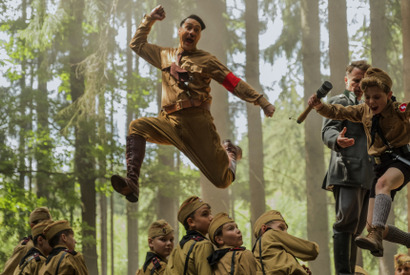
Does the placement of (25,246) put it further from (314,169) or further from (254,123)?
(314,169)

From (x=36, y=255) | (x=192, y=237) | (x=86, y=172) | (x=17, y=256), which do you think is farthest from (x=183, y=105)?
(x=86, y=172)

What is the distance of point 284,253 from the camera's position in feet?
19.4

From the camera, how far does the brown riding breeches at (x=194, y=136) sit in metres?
6.55

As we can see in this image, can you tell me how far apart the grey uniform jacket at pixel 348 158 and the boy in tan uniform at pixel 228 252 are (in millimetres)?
1335

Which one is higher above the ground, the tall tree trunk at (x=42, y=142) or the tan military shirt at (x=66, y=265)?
the tall tree trunk at (x=42, y=142)

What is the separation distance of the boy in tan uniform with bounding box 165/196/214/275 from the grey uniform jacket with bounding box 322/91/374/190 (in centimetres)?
140

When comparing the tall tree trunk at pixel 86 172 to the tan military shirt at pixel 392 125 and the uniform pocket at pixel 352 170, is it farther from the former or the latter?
the tan military shirt at pixel 392 125

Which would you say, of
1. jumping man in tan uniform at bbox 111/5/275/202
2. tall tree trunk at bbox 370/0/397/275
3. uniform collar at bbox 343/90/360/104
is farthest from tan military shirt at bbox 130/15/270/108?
tall tree trunk at bbox 370/0/397/275

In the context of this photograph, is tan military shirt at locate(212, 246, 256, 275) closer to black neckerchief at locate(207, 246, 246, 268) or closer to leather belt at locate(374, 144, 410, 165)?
black neckerchief at locate(207, 246, 246, 268)

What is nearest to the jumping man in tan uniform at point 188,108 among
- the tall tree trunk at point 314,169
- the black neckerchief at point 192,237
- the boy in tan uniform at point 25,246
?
the black neckerchief at point 192,237

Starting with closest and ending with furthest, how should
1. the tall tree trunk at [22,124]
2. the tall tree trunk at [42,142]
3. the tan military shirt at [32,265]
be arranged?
the tan military shirt at [32,265], the tall tree trunk at [22,124], the tall tree trunk at [42,142]

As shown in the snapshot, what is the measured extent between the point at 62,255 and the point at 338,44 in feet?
28.2

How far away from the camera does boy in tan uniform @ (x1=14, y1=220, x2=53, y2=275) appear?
6.75 meters

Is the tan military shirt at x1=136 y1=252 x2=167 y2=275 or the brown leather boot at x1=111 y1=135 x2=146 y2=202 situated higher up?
the brown leather boot at x1=111 y1=135 x2=146 y2=202
